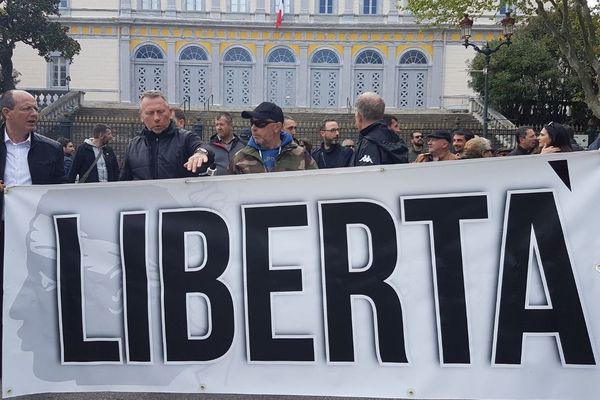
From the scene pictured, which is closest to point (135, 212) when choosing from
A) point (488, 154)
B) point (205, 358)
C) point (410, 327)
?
point (205, 358)

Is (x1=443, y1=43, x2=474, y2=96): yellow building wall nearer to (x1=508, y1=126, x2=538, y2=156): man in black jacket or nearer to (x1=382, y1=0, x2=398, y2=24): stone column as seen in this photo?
(x1=382, y1=0, x2=398, y2=24): stone column

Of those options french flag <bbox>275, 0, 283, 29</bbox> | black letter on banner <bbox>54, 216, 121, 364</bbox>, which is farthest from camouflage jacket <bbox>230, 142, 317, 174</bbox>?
french flag <bbox>275, 0, 283, 29</bbox>

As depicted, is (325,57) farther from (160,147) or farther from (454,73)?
(160,147)

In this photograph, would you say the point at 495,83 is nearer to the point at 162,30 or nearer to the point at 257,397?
the point at 162,30

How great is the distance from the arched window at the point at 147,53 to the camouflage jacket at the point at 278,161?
43227 millimetres

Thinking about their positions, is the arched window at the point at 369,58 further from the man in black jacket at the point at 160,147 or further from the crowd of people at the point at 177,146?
the man in black jacket at the point at 160,147

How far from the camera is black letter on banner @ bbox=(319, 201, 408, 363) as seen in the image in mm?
4195

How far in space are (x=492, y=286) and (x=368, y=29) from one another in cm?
4397

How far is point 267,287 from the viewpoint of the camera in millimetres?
4332

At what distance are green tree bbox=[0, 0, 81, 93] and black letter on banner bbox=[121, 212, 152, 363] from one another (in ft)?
97.3

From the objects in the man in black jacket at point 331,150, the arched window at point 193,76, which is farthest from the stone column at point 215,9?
the man in black jacket at point 331,150

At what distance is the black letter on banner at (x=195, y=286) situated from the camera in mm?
4352

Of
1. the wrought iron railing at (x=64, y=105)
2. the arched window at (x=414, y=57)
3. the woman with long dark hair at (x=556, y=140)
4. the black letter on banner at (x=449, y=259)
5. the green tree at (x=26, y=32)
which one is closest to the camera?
the black letter on banner at (x=449, y=259)

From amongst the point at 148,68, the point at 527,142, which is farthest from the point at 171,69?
the point at 527,142
